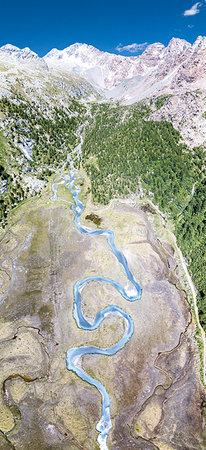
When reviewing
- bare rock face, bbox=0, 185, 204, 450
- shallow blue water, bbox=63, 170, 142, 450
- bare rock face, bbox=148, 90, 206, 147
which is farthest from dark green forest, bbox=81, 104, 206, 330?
shallow blue water, bbox=63, 170, 142, 450

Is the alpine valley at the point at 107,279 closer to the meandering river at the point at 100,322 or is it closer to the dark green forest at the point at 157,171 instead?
the meandering river at the point at 100,322

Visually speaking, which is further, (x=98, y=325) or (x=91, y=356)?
(x=98, y=325)

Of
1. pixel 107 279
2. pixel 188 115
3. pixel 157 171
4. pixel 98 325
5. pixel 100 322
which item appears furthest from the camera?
pixel 188 115

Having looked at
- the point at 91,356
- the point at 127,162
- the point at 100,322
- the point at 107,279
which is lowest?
the point at 91,356

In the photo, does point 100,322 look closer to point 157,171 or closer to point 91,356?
point 91,356

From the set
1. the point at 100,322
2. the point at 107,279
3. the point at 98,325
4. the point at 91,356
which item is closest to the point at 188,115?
the point at 107,279

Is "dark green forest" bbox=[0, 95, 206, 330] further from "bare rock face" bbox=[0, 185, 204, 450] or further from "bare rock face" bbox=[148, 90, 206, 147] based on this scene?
"bare rock face" bbox=[0, 185, 204, 450]

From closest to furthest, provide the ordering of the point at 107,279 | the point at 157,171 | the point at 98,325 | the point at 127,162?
the point at 98,325 → the point at 107,279 → the point at 157,171 → the point at 127,162
